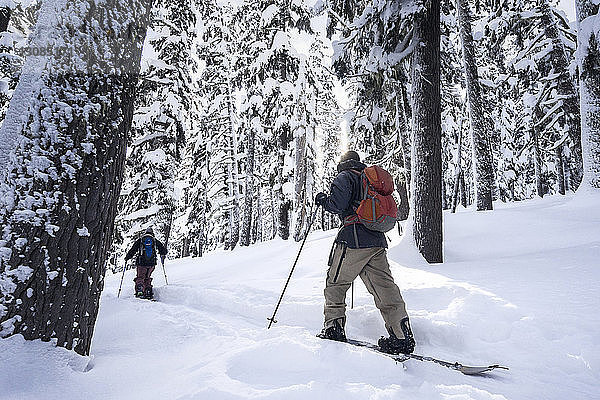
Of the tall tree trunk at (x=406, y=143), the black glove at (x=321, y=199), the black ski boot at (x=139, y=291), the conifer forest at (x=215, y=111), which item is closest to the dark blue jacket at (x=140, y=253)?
the black ski boot at (x=139, y=291)

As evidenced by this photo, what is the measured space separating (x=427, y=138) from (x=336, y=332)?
4.55m

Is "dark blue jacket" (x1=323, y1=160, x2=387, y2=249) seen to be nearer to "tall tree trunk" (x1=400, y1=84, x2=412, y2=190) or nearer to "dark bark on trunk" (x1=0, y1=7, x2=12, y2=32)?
"tall tree trunk" (x1=400, y1=84, x2=412, y2=190)

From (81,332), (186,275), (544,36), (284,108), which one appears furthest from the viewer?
(284,108)

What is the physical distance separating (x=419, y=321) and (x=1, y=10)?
11.3 m

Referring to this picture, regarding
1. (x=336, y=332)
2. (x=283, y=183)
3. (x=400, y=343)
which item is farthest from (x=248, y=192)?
(x=400, y=343)

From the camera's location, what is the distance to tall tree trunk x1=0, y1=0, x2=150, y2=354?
2473 mm

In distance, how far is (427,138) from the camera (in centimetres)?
700

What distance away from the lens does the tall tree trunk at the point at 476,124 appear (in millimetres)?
12297

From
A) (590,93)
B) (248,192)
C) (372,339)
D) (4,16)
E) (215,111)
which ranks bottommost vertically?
(372,339)

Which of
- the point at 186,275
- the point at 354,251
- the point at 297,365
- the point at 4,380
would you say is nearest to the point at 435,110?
the point at 354,251

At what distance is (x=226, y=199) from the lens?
75.6ft

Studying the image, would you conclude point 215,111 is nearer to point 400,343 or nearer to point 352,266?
point 352,266

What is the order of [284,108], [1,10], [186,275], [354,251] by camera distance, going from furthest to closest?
1. [284,108]
2. [186,275]
3. [1,10]
4. [354,251]

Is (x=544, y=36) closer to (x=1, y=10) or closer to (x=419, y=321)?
(x=419, y=321)
